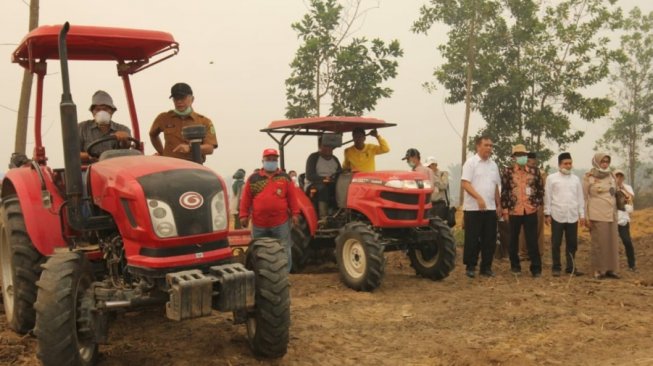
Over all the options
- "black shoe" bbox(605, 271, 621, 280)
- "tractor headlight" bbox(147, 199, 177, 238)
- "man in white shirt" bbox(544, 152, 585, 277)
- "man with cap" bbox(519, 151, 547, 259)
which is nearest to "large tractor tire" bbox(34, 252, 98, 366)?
"tractor headlight" bbox(147, 199, 177, 238)

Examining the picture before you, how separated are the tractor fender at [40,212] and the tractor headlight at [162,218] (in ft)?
3.57

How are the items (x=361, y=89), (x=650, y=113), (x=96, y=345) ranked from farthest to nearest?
1. (x=650, y=113)
2. (x=361, y=89)
3. (x=96, y=345)

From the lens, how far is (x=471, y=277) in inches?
303

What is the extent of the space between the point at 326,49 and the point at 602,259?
38.4ft

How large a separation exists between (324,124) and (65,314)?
4.92 metres

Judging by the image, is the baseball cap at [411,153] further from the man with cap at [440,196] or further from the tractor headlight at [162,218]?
the tractor headlight at [162,218]

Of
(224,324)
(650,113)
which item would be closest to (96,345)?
(224,324)

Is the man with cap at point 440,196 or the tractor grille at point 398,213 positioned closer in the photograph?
the tractor grille at point 398,213

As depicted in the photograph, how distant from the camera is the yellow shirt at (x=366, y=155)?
793cm

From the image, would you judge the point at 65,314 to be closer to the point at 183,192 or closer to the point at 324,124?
the point at 183,192

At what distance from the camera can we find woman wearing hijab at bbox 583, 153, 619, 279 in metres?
8.09

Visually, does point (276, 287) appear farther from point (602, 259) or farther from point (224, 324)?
point (602, 259)

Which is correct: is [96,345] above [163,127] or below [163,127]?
below

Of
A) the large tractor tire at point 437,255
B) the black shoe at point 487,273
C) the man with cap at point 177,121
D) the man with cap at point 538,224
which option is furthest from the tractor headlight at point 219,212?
the man with cap at point 538,224
